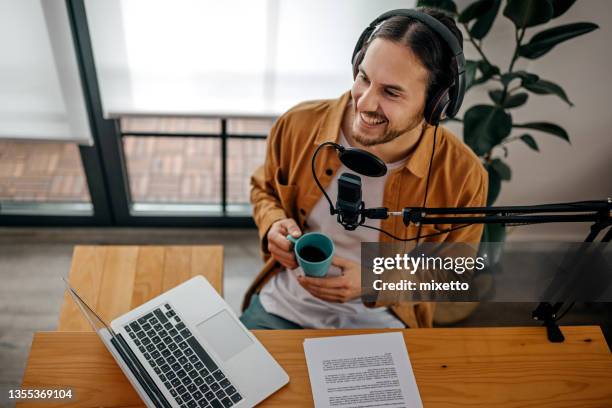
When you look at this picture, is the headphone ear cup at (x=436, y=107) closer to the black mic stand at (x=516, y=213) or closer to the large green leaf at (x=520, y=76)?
the black mic stand at (x=516, y=213)

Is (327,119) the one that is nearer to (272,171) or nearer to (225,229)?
(272,171)

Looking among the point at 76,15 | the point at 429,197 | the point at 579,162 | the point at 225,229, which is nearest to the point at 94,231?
the point at 225,229

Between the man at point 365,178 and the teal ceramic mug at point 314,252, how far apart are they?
0.09 meters

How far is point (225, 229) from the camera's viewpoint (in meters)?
2.76

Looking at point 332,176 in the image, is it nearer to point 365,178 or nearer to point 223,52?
point 365,178

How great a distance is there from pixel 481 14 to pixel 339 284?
3.43 ft

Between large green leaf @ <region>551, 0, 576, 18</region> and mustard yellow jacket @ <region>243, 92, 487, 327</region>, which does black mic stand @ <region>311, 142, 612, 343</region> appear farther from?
large green leaf @ <region>551, 0, 576, 18</region>

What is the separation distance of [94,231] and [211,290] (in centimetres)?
146

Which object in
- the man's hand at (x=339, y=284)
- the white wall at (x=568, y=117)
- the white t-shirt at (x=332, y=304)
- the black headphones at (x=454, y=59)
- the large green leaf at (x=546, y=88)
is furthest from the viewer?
the white wall at (x=568, y=117)

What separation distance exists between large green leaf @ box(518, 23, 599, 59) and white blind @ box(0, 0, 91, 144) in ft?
5.13

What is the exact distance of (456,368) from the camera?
131 cm

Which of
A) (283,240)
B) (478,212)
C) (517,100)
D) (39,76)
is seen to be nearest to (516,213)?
(478,212)

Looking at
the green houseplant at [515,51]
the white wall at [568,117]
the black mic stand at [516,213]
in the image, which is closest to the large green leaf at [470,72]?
the green houseplant at [515,51]

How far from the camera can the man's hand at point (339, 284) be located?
1.43m
